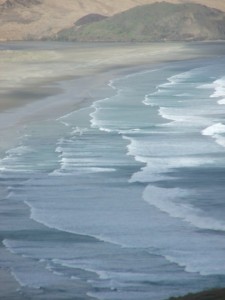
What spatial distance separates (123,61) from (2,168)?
50534 millimetres

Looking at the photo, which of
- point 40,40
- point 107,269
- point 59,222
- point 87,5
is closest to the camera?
point 107,269

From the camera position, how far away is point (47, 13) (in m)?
126

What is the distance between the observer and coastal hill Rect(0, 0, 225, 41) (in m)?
119

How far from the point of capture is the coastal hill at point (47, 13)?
391 feet

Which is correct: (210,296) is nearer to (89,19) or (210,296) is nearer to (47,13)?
(89,19)

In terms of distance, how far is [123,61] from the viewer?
7388cm

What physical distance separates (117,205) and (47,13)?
108509 millimetres

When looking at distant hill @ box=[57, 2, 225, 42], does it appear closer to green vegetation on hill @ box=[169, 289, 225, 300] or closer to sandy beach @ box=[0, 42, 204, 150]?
sandy beach @ box=[0, 42, 204, 150]

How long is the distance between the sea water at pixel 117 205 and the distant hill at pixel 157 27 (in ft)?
266

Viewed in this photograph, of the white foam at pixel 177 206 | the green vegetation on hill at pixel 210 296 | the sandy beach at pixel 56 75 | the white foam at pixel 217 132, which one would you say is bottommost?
the sandy beach at pixel 56 75

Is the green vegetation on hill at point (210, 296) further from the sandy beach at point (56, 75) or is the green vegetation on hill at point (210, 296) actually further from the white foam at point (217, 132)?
the sandy beach at point (56, 75)

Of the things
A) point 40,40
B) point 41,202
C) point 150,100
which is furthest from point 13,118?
point 40,40

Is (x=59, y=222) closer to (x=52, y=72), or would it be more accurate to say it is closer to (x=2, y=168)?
(x=2, y=168)

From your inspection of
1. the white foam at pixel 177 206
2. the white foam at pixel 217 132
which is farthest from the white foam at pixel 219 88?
the white foam at pixel 177 206
